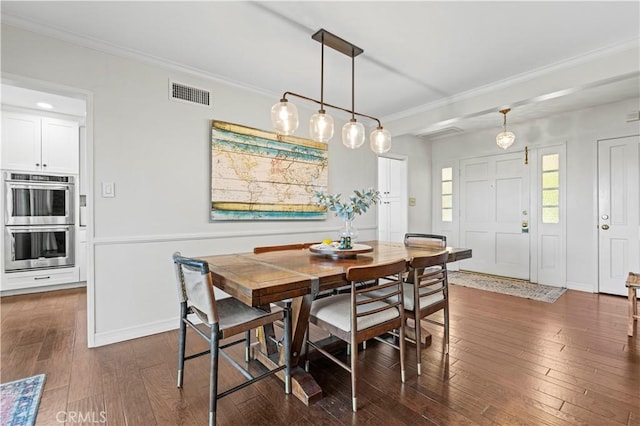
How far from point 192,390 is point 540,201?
16.7 ft

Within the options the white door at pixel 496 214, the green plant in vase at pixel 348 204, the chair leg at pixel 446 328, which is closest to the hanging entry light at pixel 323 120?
the green plant in vase at pixel 348 204

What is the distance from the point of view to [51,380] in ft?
6.52

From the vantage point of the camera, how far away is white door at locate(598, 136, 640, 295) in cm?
382

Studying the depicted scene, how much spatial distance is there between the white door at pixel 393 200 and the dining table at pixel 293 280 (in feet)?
9.58

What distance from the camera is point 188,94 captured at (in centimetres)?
299

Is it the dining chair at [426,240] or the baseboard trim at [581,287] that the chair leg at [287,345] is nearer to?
the dining chair at [426,240]

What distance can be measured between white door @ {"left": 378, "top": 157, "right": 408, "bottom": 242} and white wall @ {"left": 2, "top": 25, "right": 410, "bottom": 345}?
10.4ft

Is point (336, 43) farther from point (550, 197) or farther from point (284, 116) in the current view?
point (550, 197)

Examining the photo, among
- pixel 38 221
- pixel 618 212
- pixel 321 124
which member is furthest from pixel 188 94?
pixel 618 212

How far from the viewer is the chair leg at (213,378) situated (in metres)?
1.51

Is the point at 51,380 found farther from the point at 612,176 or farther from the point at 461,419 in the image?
the point at 612,176

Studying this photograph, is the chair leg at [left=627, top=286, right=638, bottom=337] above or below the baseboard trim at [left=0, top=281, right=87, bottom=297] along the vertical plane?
above

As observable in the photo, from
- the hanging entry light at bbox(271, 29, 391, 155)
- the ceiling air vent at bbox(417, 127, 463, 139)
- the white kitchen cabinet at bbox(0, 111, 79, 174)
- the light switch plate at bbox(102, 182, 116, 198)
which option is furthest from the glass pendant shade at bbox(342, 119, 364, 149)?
the white kitchen cabinet at bbox(0, 111, 79, 174)

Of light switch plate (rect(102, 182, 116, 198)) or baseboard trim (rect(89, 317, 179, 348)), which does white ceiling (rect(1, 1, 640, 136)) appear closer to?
light switch plate (rect(102, 182, 116, 198))
